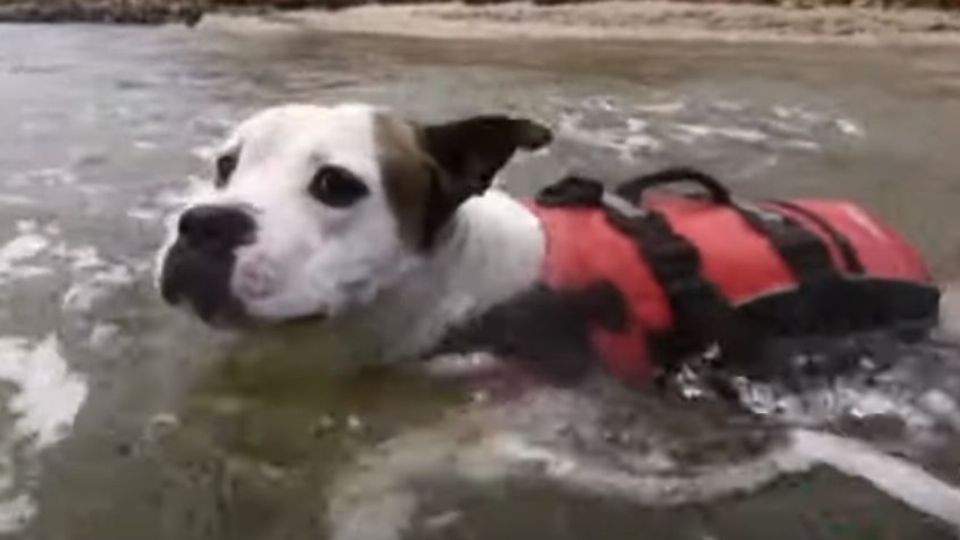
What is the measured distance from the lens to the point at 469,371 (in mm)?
2990

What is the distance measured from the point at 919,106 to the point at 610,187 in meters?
1.69

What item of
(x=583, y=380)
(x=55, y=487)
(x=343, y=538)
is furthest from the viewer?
(x=583, y=380)

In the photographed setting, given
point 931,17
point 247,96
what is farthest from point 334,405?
point 931,17

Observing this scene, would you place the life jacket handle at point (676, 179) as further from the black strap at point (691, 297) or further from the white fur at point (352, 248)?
the white fur at point (352, 248)

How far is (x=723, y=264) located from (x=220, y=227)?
85cm

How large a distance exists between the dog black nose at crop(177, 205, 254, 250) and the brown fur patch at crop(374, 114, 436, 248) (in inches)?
10.1

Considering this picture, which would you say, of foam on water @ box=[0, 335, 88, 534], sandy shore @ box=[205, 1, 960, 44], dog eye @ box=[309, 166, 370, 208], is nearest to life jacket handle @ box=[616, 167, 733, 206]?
dog eye @ box=[309, 166, 370, 208]

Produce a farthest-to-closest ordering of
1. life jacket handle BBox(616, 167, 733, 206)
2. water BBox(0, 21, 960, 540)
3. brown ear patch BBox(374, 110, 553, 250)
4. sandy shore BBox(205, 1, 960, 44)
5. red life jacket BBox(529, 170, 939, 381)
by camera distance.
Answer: sandy shore BBox(205, 1, 960, 44) < life jacket handle BBox(616, 167, 733, 206) < red life jacket BBox(529, 170, 939, 381) < brown ear patch BBox(374, 110, 553, 250) < water BBox(0, 21, 960, 540)

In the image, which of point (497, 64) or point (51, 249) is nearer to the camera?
point (51, 249)

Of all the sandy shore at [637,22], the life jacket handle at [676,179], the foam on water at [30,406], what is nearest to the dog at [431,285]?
the life jacket handle at [676,179]

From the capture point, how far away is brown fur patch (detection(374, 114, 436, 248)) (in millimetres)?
2928

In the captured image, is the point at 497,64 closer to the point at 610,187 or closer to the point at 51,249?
the point at 610,187

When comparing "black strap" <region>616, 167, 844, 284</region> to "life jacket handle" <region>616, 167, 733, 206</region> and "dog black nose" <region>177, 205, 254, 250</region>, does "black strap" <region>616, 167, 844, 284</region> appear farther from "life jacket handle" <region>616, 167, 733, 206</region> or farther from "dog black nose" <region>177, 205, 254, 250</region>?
"dog black nose" <region>177, 205, 254, 250</region>

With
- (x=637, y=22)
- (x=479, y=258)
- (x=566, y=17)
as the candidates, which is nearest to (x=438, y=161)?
(x=479, y=258)
